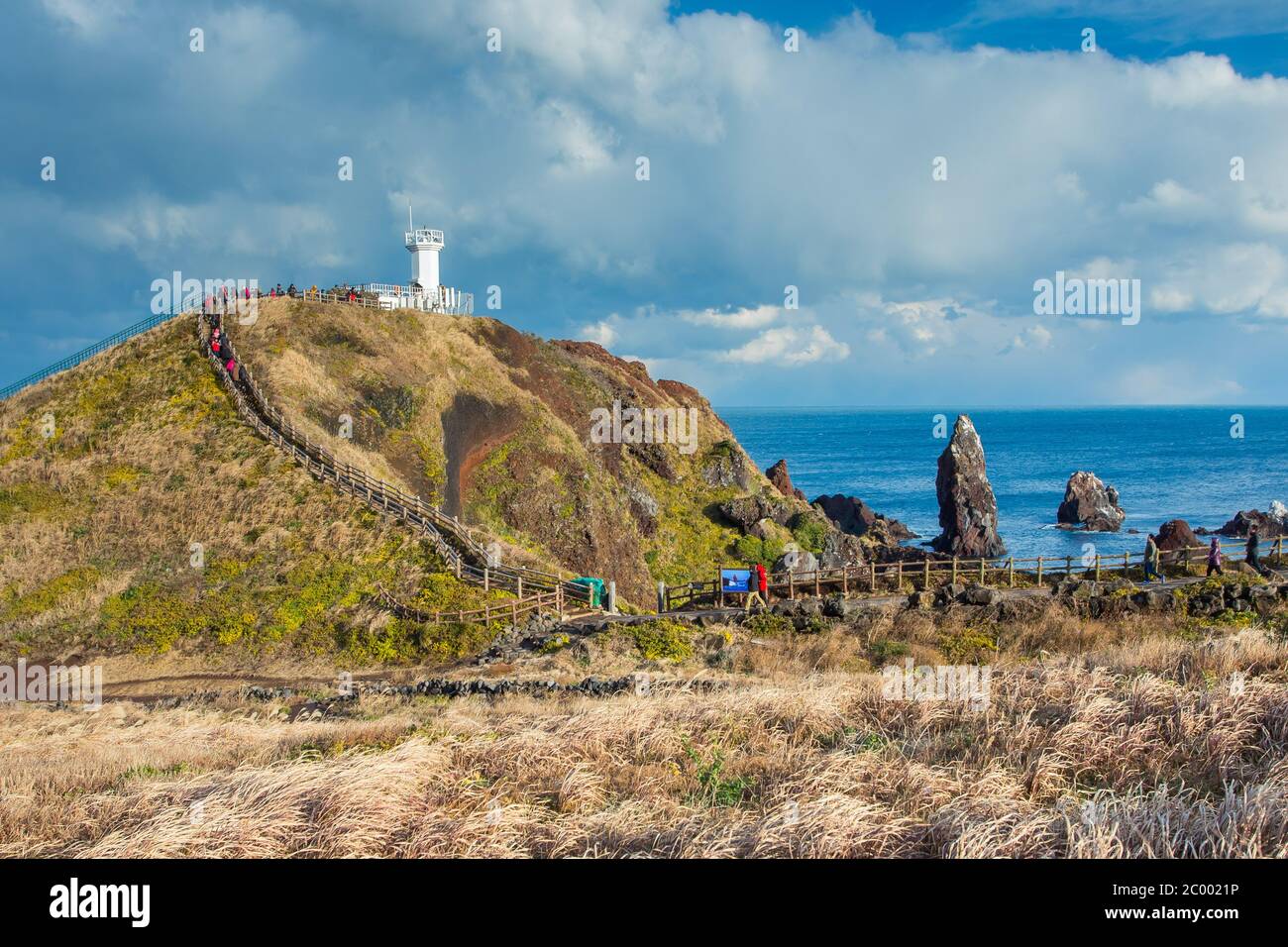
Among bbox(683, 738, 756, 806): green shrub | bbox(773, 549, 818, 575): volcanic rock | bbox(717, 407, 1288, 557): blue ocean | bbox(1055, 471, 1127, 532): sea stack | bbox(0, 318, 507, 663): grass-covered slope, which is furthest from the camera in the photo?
bbox(717, 407, 1288, 557): blue ocean

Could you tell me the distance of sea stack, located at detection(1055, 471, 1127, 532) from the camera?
90875mm

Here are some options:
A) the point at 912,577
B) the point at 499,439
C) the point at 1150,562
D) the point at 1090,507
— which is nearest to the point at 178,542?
the point at 499,439

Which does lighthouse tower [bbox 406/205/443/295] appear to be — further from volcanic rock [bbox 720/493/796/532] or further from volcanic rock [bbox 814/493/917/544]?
volcanic rock [bbox 814/493/917/544]

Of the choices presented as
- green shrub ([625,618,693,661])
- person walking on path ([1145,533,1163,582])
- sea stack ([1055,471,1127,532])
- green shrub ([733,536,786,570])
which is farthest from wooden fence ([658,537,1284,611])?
sea stack ([1055,471,1127,532])

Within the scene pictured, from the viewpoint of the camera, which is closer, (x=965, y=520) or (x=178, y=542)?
(x=178, y=542)

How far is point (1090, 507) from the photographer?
91750 mm

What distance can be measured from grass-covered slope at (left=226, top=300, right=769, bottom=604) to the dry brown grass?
34.1m

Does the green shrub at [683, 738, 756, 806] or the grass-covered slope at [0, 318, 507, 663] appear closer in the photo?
the green shrub at [683, 738, 756, 806]

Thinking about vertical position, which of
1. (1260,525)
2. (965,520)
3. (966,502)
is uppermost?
(966,502)

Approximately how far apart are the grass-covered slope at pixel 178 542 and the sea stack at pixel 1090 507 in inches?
3141

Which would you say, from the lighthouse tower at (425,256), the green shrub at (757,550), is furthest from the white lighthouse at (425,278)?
the green shrub at (757,550)

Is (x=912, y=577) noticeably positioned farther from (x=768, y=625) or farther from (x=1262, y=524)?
(x=1262, y=524)

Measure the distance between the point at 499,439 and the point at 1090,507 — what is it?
224 ft
